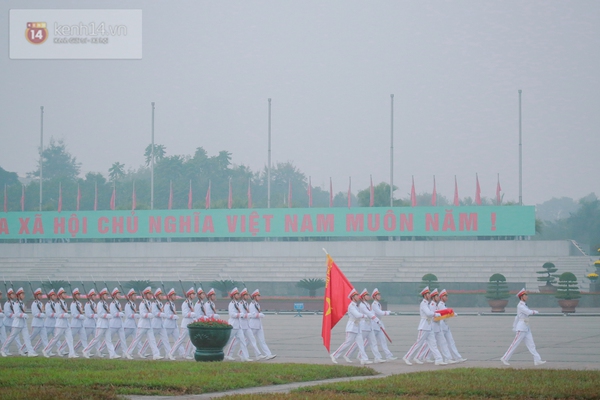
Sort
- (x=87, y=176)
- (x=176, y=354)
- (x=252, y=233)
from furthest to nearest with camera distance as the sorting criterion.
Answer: (x=87, y=176) < (x=252, y=233) < (x=176, y=354)

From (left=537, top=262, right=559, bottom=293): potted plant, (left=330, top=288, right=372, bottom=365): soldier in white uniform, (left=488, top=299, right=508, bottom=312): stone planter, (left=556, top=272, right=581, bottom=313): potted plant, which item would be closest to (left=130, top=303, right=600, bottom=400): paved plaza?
(left=330, top=288, right=372, bottom=365): soldier in white uniform

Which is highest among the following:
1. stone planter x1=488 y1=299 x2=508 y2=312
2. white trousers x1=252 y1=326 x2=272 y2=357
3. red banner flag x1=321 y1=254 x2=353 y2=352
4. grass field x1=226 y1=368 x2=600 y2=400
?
red banner flag x1=321 y1=254 x2=353 y2=352

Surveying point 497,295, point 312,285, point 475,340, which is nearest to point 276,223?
point 312,285

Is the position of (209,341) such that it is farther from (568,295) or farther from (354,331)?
(568,295)

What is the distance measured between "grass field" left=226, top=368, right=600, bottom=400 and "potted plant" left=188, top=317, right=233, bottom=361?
15.1 feet

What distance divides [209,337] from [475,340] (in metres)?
A: 9.14

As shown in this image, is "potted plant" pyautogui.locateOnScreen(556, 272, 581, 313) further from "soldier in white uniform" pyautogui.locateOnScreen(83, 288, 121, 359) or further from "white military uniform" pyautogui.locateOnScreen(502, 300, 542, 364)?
"soldier in white uniform" pyautogui.locateOnScreen(83, 288, 121, 359)

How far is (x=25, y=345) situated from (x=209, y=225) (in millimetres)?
34119

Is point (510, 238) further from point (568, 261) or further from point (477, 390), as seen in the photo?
point (477, 390)

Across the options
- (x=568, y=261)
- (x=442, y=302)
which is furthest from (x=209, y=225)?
(x=442, y=302)

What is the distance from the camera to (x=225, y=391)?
1426 centimetres

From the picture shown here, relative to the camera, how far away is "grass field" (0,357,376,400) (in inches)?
535

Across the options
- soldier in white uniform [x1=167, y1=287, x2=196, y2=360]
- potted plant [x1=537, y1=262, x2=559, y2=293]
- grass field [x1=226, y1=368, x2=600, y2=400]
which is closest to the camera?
grass field [x1=226, y1=368, x2=600, y2=400]

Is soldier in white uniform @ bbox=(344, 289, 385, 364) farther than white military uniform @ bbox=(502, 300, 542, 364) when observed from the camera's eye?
Yes
